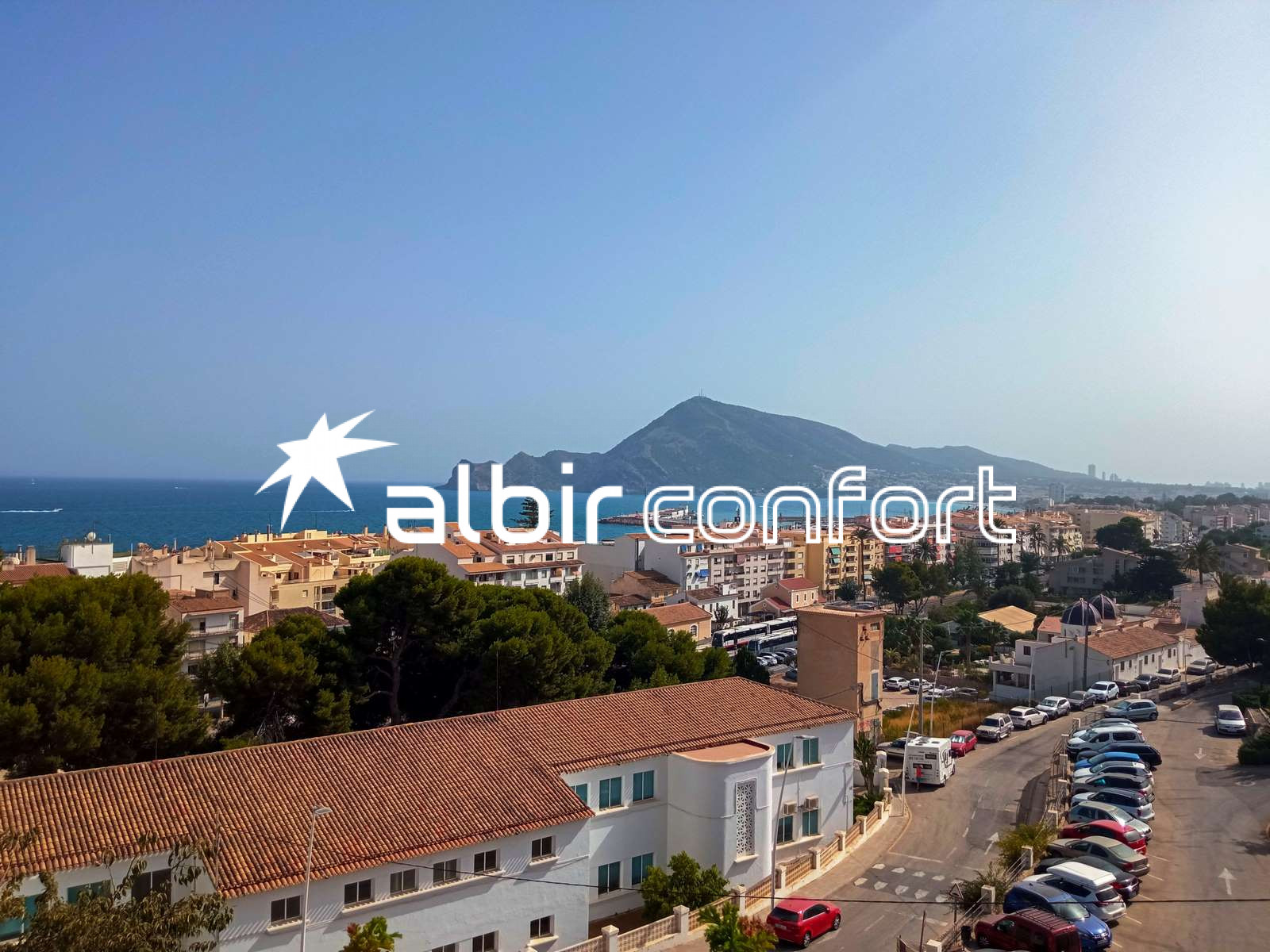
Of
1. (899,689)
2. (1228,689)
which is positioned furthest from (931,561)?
(1228,689)

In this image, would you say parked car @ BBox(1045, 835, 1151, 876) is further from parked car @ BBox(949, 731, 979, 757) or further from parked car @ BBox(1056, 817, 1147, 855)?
parked car @ BBox(949, 731, 979, 757)

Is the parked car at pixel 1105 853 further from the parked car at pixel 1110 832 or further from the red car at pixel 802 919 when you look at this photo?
the red car at pixel 802 919

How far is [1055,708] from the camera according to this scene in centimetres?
3994

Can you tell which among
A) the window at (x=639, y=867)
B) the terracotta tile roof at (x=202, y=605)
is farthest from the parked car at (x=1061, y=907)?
the terracotta tile roof at (x=202, y=605)

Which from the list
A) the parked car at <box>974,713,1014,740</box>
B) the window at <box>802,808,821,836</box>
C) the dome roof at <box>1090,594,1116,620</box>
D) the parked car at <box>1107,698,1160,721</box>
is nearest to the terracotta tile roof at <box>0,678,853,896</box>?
the window at <box>802,808,821,836</box>

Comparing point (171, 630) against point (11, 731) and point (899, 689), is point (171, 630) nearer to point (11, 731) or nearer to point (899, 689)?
point (11, 731)

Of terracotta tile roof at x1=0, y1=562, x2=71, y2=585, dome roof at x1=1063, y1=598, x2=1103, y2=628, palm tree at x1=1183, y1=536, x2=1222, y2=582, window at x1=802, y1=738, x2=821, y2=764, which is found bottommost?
window at x1=802, y1=738, x2=821, y2=764

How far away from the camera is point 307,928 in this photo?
Result: 1519cm

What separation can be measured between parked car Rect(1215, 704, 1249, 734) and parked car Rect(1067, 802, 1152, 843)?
1496 cm

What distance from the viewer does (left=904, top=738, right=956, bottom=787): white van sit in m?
29.3

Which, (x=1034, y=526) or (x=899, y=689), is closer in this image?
(x=899, y=689)

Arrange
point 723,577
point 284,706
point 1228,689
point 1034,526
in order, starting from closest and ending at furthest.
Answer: point 284,706, point 1228,689, point 723,577, point 1034,526

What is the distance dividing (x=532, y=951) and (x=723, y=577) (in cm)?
7316

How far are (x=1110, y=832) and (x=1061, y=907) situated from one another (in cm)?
563
